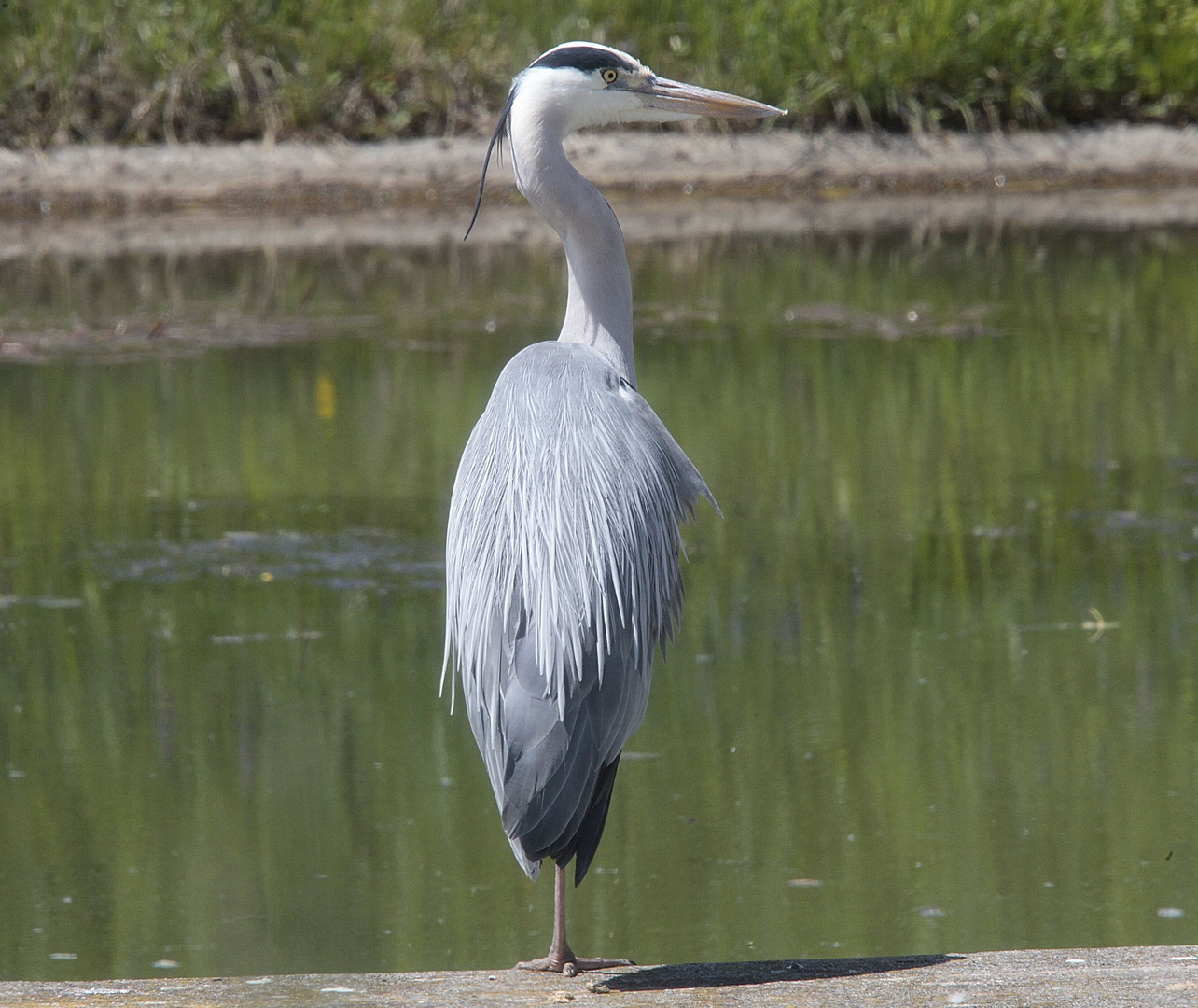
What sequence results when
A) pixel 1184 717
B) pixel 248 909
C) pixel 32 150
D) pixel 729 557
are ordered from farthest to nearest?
pixel 32 150
pixel 729 557
pixel 1184 717
pixel 248 909

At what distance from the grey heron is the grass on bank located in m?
10.1

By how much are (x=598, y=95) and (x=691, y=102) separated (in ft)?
0.85

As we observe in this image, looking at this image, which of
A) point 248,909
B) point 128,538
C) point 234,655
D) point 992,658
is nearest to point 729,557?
point 992,658

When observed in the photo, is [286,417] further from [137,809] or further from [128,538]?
[137,809]

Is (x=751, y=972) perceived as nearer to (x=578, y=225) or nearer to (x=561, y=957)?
(x=561, y=957)

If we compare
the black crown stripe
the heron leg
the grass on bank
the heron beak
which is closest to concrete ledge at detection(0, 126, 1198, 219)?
the grass on bank

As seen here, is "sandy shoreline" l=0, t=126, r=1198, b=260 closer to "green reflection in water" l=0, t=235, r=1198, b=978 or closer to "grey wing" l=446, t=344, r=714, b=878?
"green reflection in water" l=0, t=235, r=1198, b=978

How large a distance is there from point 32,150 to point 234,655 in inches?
342

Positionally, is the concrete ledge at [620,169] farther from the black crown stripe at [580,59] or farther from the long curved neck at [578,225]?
the long curved neck at [578,225]

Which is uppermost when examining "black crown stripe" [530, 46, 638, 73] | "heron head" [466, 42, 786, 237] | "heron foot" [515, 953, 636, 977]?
"black crown stripe" [530, 46, 638, 73]

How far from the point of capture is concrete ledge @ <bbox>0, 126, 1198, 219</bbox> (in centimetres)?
1252

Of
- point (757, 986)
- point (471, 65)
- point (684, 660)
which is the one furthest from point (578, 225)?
point (471, 65)

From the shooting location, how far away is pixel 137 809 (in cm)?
408

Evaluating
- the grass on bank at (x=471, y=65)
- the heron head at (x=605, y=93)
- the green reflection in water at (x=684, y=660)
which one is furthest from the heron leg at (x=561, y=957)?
the grass on bank at (x=471, y=65)
